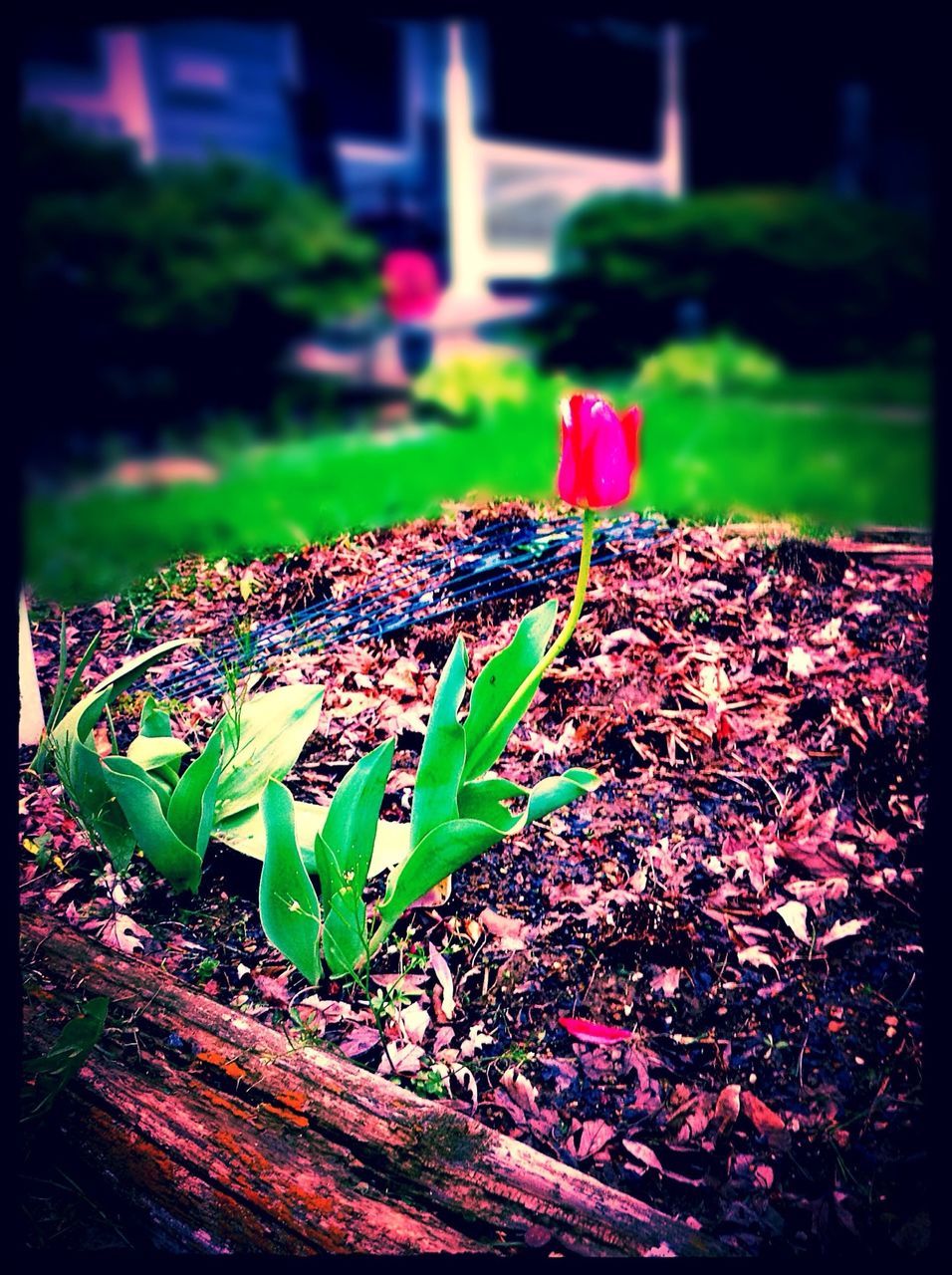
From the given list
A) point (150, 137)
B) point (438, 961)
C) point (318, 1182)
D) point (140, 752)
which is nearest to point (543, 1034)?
point (438, 961)

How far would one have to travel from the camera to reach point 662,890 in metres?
1.05

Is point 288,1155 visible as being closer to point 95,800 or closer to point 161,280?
point 95,800

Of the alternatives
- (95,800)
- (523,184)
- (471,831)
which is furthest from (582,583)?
(95,800)

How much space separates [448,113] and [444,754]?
2.15ft

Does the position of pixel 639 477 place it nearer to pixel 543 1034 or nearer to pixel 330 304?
pixel 330 304

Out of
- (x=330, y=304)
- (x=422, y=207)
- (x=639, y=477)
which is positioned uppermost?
(x=422, y=207)

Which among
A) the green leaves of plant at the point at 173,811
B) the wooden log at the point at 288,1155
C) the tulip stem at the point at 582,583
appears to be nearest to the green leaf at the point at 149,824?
the green leaves of plant at the point at 173,811

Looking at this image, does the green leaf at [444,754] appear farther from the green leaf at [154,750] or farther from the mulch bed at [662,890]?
the green leaf at [154,750]

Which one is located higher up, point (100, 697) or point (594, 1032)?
point (100, 697)

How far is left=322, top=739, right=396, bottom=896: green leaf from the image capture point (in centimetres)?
97

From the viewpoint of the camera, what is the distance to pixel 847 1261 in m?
0.73

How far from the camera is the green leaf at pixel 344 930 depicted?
0.95 metres

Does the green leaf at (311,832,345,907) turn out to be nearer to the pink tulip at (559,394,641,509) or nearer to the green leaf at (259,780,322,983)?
the green leaf at (259,780,322,983)

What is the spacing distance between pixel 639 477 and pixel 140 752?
741 millimetres
